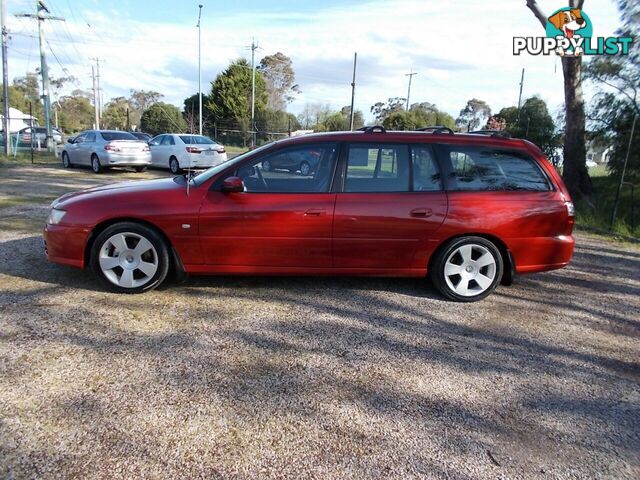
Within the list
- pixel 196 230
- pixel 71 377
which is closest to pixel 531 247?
pixel 196 230

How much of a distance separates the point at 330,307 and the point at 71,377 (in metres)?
2.18

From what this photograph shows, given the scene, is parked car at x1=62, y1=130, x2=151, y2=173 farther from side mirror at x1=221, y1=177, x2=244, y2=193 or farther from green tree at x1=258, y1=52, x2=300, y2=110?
green tree at x1=258, y1=52, x2=300, y2=110

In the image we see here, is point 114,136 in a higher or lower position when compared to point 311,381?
higher

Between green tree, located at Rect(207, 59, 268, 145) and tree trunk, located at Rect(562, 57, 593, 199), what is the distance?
38.7 m

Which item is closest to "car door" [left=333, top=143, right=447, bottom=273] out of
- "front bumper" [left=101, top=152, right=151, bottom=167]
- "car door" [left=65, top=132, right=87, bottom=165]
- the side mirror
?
the side mirror

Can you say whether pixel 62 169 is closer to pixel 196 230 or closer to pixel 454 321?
pixel 196 230

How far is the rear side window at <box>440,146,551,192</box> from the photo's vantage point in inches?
191

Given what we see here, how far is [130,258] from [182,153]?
13.3 meters

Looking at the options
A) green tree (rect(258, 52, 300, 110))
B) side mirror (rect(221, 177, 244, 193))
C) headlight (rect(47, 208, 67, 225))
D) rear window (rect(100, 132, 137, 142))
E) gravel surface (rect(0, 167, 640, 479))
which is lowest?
gravel surface (rect(0, 167, 640, 479))

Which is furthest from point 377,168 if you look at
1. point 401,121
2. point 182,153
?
point 401,121

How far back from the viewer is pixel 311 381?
3248 mm

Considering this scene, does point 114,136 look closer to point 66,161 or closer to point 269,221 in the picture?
point 66,161

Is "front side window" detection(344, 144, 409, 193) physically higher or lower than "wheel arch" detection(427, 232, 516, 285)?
higher

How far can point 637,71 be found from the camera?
1229 cm
